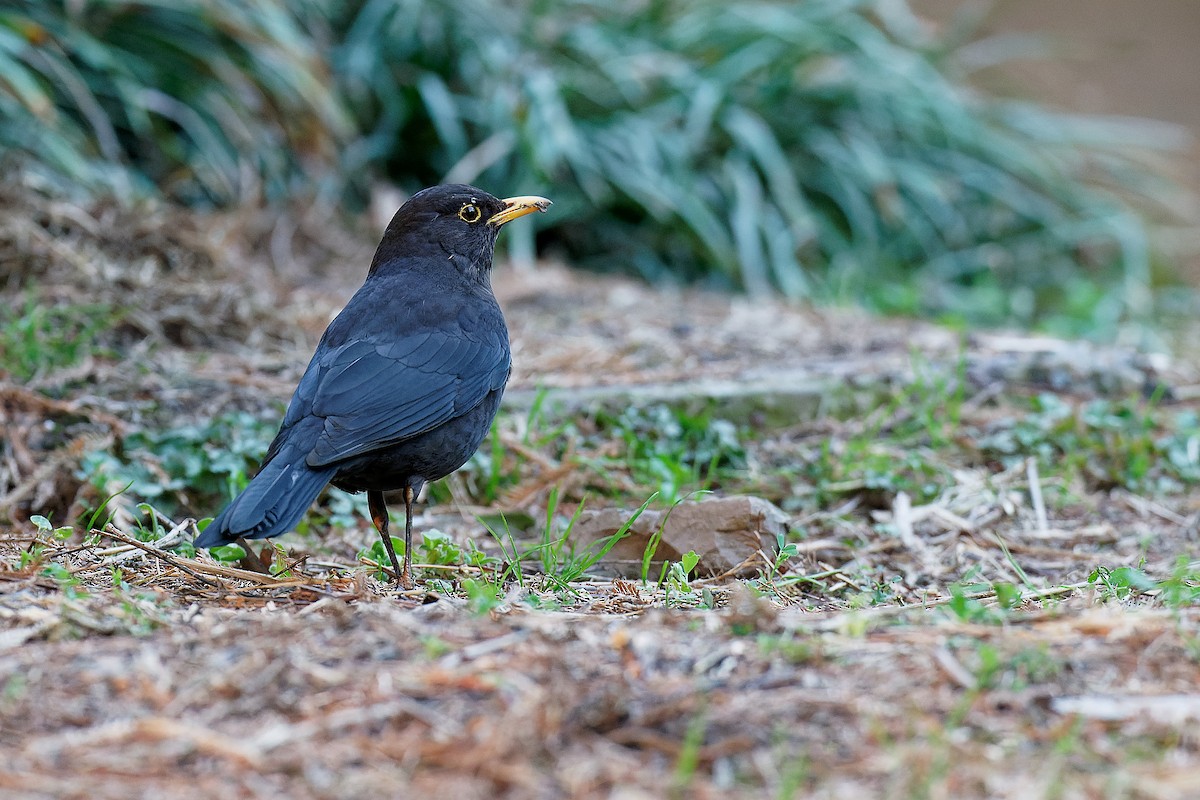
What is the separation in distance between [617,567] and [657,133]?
15.6 ft

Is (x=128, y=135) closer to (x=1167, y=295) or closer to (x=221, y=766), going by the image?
(x=221, y=766)

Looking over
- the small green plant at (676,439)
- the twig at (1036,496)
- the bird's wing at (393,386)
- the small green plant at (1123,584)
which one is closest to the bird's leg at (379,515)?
the bird's wing at (393,386)

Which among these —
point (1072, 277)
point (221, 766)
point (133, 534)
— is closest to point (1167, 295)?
point (1072, 277)

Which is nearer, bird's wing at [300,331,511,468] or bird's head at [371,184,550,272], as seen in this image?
bird's wing at [300,331,511,468]

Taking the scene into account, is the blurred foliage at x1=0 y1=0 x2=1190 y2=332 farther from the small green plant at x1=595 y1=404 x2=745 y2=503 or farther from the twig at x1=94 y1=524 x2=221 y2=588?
the twig at x1=94 y1=524 x2=221 y2=588

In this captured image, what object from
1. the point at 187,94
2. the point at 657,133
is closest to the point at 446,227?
the point at 187,94

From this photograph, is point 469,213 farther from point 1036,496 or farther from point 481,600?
point 1036,496

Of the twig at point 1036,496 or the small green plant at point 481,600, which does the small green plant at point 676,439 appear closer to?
the twig at point 1036,496

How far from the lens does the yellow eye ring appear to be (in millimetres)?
4055

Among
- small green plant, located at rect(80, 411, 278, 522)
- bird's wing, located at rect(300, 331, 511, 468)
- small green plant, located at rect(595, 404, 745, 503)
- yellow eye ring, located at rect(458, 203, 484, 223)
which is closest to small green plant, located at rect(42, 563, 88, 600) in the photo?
bird's wing, located at rect(300, 331, 511, 468)

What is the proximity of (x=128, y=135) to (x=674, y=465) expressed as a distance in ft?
14.1

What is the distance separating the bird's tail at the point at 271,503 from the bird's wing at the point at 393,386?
57 millimetres

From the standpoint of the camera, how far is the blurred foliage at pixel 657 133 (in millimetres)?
6918

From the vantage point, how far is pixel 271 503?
2922 millimetres
